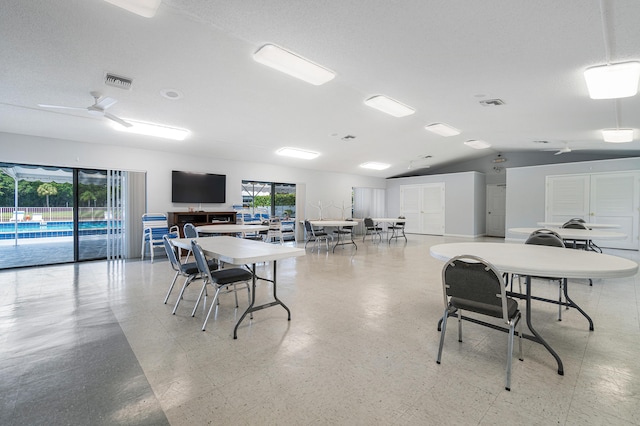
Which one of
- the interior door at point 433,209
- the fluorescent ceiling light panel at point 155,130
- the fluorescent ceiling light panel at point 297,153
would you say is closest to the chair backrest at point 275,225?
the fluorescent ceiling light panel at point 297,153

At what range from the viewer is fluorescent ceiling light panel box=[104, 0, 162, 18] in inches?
88.0

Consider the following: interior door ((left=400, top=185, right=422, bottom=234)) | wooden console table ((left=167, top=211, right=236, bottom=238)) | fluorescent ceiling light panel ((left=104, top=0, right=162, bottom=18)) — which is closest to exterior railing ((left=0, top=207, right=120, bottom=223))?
wooden console table ((left=167, top=211, right=236, bottom=238))

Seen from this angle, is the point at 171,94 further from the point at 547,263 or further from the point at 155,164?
the point at 547,263

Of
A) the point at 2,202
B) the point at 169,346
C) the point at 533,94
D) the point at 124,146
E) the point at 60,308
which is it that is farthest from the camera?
the point at 124,146

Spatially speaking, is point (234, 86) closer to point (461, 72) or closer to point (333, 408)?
point (461, 72)

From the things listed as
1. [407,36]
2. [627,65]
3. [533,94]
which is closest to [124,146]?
[407,36]

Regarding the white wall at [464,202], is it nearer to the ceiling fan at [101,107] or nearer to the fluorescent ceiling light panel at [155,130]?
the fluorescent ceiling light panel at [155,130]

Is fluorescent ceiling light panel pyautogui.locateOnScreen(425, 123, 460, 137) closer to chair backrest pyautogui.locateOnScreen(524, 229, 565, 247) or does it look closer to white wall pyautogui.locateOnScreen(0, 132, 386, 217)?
chair backrest pyautogui.locateOnScreen(524, 229, 565, 247)

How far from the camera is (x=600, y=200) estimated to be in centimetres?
830

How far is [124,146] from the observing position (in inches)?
249

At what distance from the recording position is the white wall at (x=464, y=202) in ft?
34.8

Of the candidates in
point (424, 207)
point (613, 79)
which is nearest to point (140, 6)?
point (613, 79)

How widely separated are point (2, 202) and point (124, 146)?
2619 millimetres

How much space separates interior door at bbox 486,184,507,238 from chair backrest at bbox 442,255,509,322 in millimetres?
10825
